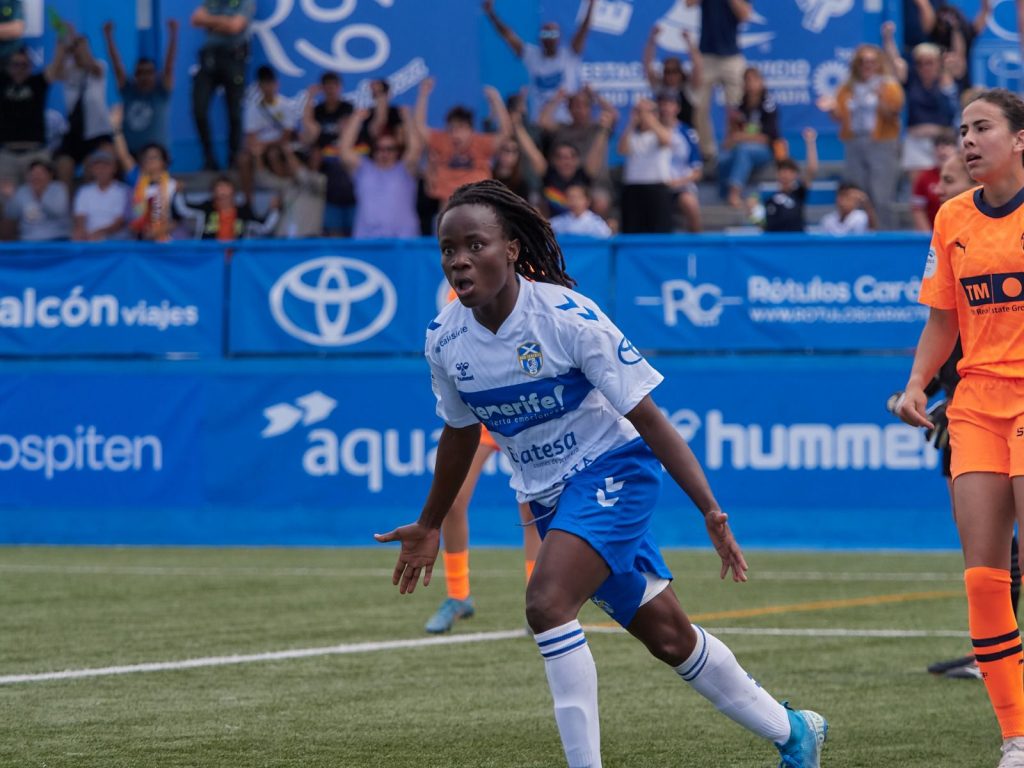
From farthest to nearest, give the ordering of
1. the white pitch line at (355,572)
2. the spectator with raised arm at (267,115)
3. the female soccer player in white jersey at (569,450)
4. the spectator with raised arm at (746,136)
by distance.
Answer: the spectator with raised arm at (267,115) < the spectator with raised arm at (746,136) < the white pitch line at (355,572) < the female soccer player in white jersey at (569,450)

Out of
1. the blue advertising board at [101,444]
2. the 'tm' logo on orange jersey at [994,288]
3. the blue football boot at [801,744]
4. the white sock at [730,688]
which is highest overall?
the 'tm' logo on orange jersey at [994,288]

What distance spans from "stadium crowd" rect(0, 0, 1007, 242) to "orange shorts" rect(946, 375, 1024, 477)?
34.1 ft

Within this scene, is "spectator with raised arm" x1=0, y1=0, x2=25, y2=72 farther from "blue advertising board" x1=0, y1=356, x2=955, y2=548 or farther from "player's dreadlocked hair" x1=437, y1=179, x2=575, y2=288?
"player's dreadlocked hair" x1=437, y1=179, x2=575, y2=288

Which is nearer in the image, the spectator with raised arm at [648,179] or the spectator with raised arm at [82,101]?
the spectator with raised arm at [648,179]

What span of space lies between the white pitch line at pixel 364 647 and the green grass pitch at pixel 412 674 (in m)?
0.05

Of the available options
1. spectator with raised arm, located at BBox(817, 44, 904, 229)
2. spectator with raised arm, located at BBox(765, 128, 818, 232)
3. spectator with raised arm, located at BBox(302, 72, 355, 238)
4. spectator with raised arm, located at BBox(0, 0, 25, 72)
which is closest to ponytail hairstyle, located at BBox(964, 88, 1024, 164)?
spectator with raised arm, located at BBox(765, 128, 818, 232)

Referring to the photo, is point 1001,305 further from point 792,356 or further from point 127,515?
point 127,515

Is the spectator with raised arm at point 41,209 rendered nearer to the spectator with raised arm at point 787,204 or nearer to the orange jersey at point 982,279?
the spectator with raised arm at point 787,204

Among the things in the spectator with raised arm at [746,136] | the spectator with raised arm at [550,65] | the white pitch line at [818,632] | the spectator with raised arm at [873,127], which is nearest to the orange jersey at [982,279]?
the white pitch line at [818,632]

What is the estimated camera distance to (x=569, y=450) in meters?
5.61

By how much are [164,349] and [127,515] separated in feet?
4.94

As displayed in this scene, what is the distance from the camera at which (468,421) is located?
228 inches

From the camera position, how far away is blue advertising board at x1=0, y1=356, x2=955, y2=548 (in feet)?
49.4

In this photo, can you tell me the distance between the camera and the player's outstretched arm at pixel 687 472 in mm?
5211
